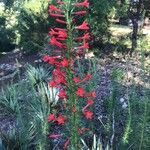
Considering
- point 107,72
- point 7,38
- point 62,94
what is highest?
point 62,94

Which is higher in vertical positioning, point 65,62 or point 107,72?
point 65,62

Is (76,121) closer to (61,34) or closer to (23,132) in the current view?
(61,34)

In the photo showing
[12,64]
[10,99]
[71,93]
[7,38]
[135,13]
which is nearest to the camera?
[71,93]

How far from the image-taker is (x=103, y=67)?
10.9m

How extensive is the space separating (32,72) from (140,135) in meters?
4.79

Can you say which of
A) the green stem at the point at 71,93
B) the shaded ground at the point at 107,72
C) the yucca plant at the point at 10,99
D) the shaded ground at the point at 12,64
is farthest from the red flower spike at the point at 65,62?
the shaded ground at the point at 12,64

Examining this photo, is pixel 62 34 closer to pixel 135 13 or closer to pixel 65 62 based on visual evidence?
pixel 65 62

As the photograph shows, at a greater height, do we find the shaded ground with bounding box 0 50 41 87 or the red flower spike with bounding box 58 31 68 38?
the red flower spike with bounding box 58 31 68 38

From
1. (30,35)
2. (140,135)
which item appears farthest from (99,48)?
(140,135)

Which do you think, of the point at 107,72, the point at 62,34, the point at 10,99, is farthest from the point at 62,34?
the point at 107,72

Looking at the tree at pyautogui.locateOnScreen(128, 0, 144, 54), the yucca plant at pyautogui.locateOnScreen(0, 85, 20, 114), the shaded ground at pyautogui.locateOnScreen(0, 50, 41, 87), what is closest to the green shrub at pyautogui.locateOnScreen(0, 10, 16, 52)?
the shaded ground at pyautogui.locateOnScreen(0, 50, 41, 87)

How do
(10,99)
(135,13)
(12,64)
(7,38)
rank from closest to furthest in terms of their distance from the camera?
1. (10,99)
2. (135,13)
3. (12,64)
4. (7,38)

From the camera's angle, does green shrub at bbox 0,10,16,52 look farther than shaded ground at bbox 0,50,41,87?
Yes

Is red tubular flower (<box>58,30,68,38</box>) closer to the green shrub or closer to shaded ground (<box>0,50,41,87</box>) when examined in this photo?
shaded ground (<box>0,50,41,87</box>)
